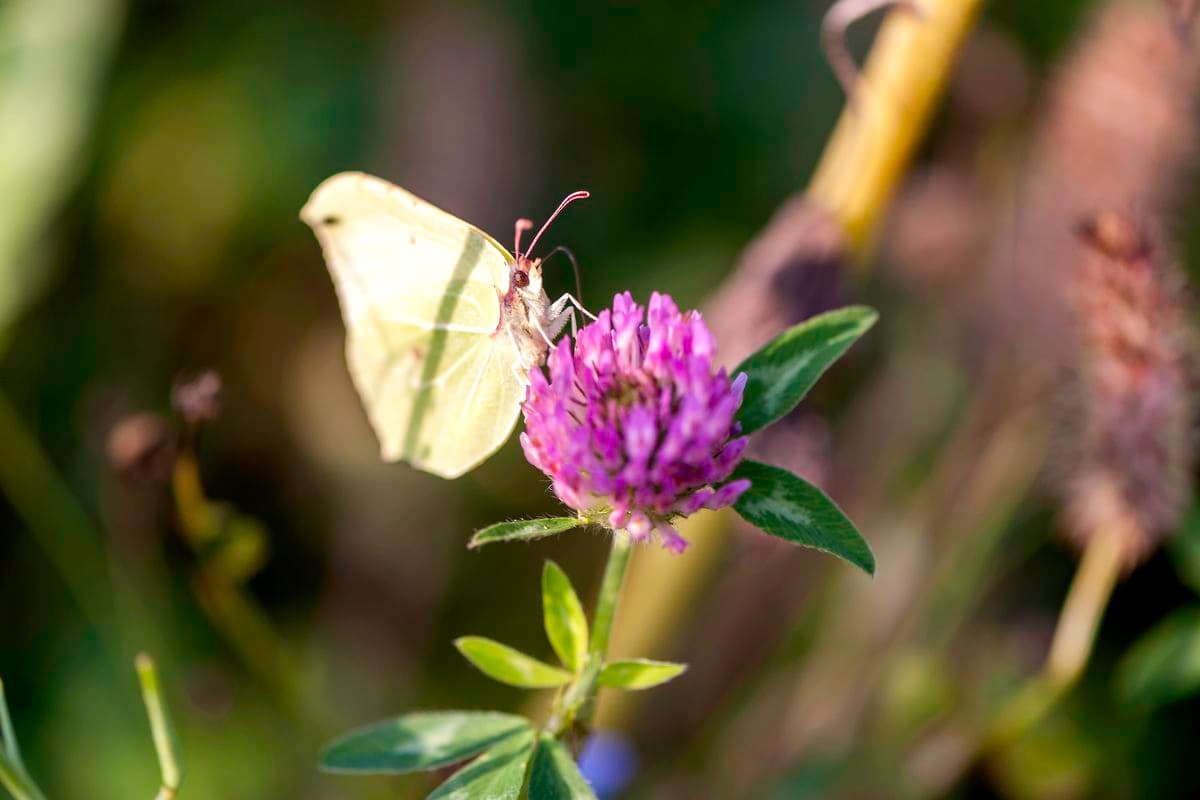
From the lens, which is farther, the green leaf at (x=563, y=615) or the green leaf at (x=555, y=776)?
the green leaf at (x=563, y=615)

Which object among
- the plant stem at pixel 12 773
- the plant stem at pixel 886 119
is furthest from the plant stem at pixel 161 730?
the plant stem at pixel 886 119

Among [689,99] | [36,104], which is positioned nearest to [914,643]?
[689,99]

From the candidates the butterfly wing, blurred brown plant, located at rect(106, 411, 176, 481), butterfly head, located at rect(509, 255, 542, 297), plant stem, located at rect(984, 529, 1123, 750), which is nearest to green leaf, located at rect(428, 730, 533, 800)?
the butterfly wing

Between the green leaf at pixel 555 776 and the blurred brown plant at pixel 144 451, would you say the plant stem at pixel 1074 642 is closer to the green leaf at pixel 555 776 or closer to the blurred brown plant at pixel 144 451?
the green leaf at pixel 555 776

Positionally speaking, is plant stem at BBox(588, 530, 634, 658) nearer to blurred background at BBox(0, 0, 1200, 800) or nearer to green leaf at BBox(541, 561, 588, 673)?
green leaf at BBox(541, 561, 588, 673)

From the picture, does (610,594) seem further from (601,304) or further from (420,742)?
(601,304)

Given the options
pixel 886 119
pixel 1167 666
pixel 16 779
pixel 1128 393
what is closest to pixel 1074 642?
pixel 1167 666
